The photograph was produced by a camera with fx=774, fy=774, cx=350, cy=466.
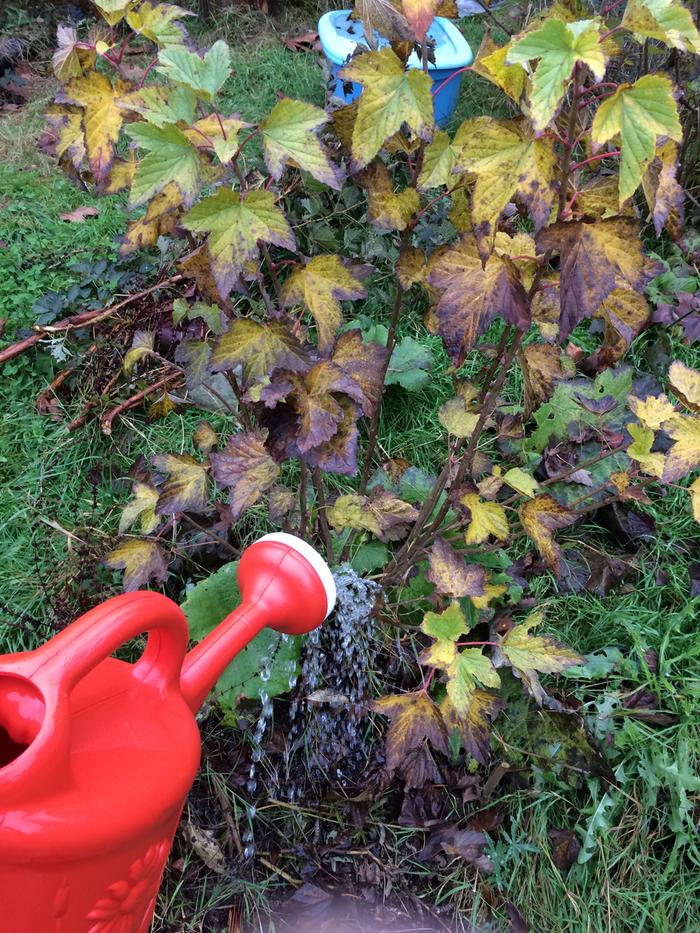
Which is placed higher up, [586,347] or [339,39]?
[339,39]

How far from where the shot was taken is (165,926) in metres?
1.39

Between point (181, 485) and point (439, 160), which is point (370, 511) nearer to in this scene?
point (181, 485)

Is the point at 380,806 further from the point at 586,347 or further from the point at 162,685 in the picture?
the point at 586,347

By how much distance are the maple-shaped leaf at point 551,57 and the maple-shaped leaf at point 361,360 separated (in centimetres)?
46

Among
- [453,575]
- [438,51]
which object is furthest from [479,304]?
[438,51]

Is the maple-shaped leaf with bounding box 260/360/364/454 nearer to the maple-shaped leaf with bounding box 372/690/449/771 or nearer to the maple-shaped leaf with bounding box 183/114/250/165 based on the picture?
the maple-shaped leaf with bounding box 183/114/250/165

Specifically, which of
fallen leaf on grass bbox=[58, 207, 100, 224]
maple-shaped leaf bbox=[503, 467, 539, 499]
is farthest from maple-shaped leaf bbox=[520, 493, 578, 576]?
fallen leaf on grass bbox=[58, 207, 100, 224]

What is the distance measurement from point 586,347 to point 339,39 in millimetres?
1424

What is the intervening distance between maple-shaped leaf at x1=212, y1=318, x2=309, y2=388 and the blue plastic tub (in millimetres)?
1772

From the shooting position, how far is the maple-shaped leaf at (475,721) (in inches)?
48.7

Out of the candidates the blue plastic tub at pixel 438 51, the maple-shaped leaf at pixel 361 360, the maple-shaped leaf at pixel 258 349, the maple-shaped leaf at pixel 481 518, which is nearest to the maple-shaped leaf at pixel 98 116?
the maple-shaped leaf at pixel 258 349

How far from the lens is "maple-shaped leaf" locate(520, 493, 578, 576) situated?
49.8 inches

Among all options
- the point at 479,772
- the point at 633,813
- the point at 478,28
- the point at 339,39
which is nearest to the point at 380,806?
the point at 479,772

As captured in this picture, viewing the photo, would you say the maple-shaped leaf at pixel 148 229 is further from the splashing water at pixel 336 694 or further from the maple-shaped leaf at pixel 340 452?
the splashing water at pixel 336 694
